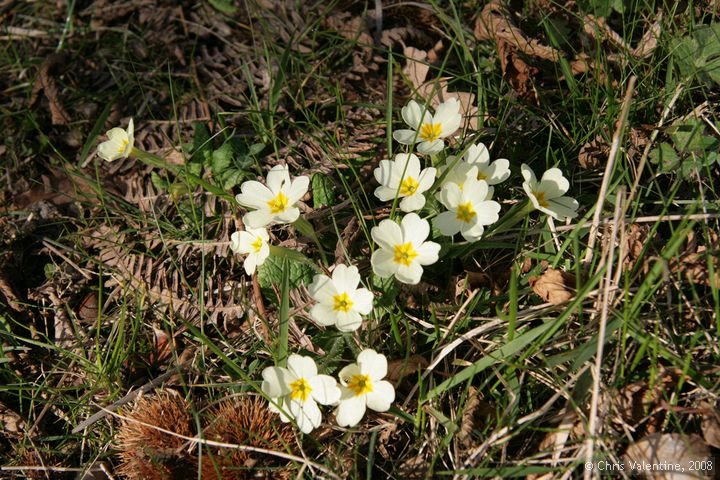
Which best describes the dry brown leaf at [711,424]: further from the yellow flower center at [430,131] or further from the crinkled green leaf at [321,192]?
the crinkled green leaf at [321,192]

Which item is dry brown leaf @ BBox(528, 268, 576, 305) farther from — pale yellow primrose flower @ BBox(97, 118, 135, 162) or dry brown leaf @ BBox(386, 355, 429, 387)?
pale yellow primrose flower @ BBox(97, 118, 135, 162)

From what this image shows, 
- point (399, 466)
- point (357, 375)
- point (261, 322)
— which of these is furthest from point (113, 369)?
point (399, 466)

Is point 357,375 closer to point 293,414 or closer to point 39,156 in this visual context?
point 293,414

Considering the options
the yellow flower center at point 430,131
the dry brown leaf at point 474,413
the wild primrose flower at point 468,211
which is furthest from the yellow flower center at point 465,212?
the dry brown leaf at point 474,413

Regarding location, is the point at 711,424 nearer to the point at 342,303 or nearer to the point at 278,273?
the point at 342,303

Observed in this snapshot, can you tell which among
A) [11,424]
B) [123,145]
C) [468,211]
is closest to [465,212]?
[468,211]

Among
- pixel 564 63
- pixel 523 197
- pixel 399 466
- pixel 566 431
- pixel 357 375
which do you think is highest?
pixel 564 63
